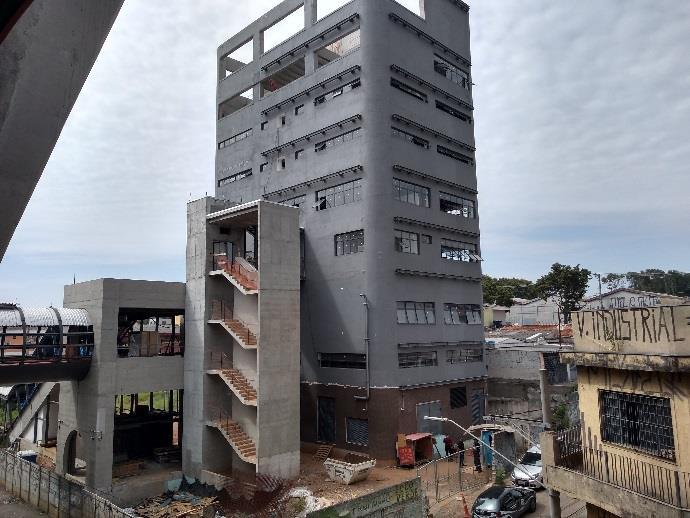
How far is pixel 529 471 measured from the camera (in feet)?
102

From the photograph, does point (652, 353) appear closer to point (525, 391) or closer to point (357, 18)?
point (525, 391)

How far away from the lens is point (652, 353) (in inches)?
601

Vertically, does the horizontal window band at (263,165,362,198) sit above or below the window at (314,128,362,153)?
below

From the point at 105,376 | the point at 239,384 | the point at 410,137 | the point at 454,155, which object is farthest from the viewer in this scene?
the point at 454,155

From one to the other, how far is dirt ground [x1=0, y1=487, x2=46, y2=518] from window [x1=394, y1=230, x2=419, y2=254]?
28.7m

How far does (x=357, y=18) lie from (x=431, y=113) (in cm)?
985

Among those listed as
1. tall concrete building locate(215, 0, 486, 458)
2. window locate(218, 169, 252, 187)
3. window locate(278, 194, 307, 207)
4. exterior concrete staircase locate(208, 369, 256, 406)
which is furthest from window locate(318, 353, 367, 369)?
window locate(218, 169, 252, 187)

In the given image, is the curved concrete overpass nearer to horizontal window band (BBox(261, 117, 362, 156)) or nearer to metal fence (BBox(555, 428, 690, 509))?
metal fence (BBox(555, 428, 690, 509))

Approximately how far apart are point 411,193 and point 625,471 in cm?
3003

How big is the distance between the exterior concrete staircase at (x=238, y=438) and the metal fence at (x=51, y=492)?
8009 millimetres

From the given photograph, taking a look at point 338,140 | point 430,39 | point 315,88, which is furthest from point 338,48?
point 338,140

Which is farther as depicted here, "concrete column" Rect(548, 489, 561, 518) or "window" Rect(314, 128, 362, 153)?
"window" Rect(314, 128, 362, 153)

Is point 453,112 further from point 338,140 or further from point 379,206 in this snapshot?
point 379,206

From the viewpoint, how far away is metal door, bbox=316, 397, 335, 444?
4116 cm
